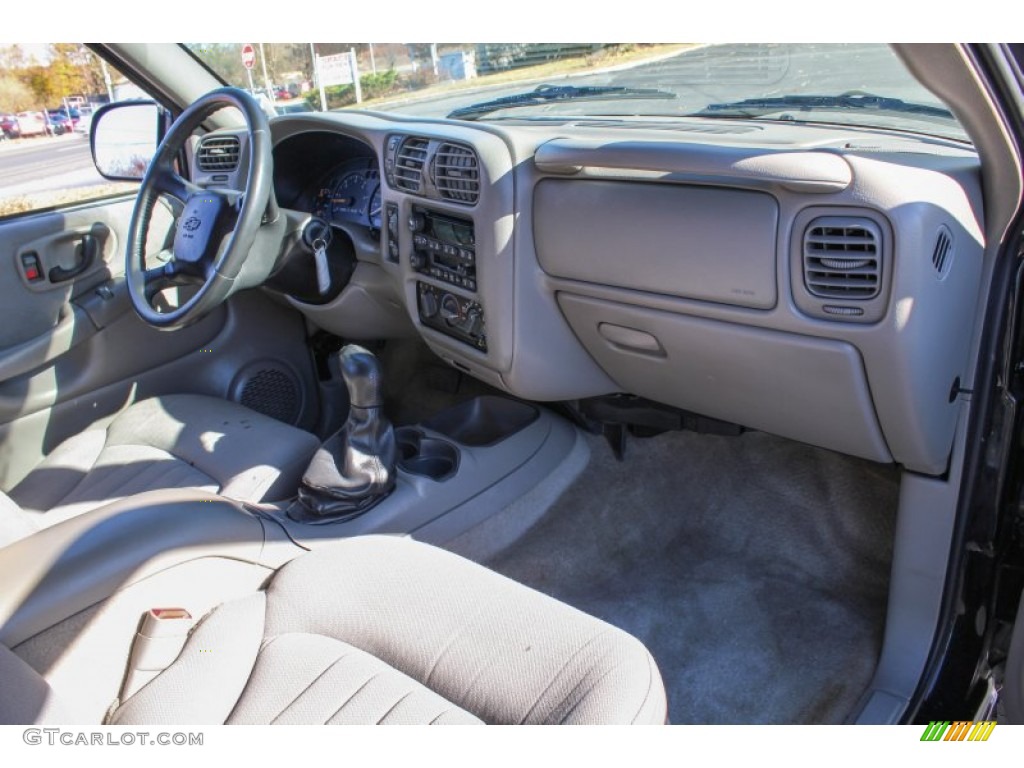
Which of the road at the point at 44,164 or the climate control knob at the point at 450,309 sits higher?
the road at the point at 44,164

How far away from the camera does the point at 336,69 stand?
223cm

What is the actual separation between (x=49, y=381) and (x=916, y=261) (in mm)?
2235

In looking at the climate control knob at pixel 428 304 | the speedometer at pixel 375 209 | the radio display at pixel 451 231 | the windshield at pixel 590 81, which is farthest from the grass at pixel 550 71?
the climate control knob at pixel 428 304

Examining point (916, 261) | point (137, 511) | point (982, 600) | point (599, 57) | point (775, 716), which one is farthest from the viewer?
point (599, 57)

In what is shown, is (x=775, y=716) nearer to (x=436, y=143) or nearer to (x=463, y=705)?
(x=463, y=705)

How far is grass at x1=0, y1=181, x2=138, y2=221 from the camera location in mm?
2588

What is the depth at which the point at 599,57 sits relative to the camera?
82.4 inches

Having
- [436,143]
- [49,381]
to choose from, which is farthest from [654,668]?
[49,381]

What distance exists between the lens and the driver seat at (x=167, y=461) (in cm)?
220

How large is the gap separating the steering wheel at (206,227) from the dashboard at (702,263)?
347mm

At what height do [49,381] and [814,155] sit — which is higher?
[814,155]

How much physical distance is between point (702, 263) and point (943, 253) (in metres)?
0.41

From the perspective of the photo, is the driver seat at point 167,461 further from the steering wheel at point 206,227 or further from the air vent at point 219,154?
the air vent at point 219,154

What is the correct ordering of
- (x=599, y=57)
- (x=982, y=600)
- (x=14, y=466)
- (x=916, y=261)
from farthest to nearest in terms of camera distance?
1. (x=14, y=466)
2. (x=599, y=57)
3. (x=982, y=600)
4. (x=916, y=261)
